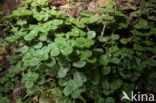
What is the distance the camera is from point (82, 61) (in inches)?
65.1

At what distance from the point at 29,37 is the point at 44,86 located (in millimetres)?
755

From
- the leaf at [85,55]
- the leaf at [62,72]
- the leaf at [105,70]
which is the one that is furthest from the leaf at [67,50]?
the leaf at [105,70]

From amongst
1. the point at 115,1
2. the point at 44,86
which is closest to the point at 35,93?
the point at 44,86

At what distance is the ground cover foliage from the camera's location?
171cm

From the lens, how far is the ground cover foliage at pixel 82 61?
171 centimetres

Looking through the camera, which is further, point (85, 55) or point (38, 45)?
point (38, 45)

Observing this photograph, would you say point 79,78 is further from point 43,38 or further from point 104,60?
point 43,38

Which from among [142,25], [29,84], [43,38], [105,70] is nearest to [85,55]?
[105,70]

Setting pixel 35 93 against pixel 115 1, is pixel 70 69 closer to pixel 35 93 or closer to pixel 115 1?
pixel 35 93

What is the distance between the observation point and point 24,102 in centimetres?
193

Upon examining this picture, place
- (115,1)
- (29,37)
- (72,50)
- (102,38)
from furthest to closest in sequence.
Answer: (115,1) < (102,38) < (29,37) < (72,50)

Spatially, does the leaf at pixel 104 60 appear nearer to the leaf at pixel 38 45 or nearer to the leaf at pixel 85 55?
the leaf at pixel 85 55

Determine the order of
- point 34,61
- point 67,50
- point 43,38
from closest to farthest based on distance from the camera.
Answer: point 67,50 → point 34,61 → point 43,38

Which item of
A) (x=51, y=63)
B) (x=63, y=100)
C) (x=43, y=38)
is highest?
(x=43, y=38)
